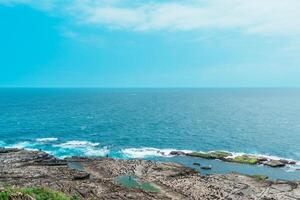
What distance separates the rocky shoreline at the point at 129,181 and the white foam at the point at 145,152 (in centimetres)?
1364

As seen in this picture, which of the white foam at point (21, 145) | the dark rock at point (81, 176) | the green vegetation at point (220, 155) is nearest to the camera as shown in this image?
the dark rock at point (81, 176)

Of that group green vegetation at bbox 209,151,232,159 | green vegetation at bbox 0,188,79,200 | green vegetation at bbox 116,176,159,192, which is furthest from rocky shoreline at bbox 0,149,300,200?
green vegetation at bbox 0,188,79,200

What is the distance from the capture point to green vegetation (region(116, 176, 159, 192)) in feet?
225

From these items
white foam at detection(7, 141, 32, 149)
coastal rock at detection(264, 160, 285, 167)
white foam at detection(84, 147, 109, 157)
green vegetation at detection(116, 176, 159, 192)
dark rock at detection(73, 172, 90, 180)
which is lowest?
coastal rock at detection(264, 160, 285, 167)

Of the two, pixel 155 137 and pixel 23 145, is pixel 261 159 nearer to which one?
pixel 155 137

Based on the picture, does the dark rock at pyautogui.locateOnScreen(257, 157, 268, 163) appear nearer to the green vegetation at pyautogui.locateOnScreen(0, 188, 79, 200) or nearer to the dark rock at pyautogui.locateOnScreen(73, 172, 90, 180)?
the dark rock at pyautogui.locateOnScreen(73, 172, 90, 180)

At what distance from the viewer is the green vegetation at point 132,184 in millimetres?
68606

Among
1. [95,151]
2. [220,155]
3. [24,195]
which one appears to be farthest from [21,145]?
[24,195]

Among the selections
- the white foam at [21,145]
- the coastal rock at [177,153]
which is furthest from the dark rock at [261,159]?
the white foam at [21,145]

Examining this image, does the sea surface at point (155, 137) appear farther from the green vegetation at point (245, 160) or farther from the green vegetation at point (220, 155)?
the green vegetation at point (220, 155)

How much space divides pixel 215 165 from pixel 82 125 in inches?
3205

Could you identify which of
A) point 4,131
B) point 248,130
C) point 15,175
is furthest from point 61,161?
point 248,130

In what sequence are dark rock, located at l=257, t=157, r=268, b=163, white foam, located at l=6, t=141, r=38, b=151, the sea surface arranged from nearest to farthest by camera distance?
dark rock, located at l=257, t=157, r=268, b=163 < the sea surface < white foam, located at l=6, t=141, r=38, b=151

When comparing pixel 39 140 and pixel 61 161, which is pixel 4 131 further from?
pixel 61 161
